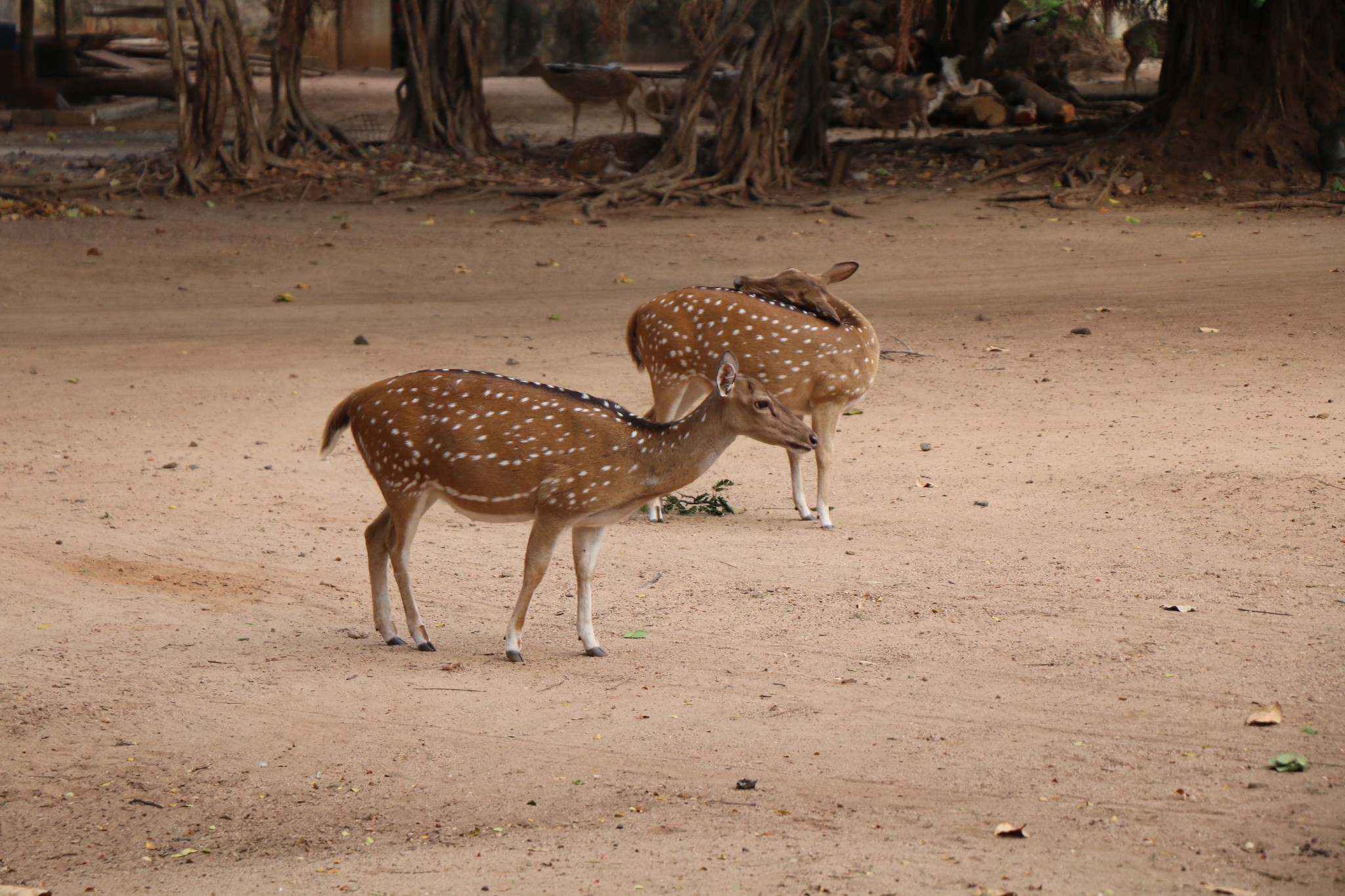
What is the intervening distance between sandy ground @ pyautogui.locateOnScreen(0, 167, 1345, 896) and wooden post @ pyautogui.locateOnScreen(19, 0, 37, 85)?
1521 centimetres

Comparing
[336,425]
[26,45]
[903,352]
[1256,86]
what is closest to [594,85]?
Answer: [1256,86]

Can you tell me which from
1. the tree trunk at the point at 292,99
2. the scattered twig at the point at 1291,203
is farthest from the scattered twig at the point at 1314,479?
the tree trunk at the point at 292,99

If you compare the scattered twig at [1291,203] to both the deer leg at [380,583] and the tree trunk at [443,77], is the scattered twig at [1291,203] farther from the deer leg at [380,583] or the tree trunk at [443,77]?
the deer leg at [380,583]

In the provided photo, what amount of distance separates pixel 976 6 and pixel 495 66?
13.2 meters

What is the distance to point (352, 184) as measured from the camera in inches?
755

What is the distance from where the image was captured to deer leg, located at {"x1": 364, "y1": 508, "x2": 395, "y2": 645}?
606 cm

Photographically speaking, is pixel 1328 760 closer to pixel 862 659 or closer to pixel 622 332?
pixel 862 659

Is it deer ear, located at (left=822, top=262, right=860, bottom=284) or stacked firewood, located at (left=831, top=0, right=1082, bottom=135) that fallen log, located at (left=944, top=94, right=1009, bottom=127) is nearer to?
stacked firewood, located at (left=831, top=0, right=1082, bottom=135)

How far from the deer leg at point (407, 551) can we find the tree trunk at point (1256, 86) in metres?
14.9

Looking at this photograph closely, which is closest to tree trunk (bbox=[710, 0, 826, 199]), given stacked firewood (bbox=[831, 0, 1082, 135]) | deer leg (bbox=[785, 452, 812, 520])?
stacked firewood (bbox=[831, 0, 1082, 135])

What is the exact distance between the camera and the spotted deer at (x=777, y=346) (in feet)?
27.0

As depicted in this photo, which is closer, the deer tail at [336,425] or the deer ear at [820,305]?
the deer tail at [336,425]

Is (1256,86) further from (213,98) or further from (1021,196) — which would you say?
(213,98)

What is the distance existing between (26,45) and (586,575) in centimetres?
2463
